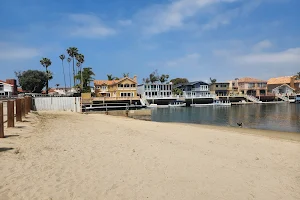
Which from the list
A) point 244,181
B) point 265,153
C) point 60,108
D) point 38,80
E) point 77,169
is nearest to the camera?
point 77,169

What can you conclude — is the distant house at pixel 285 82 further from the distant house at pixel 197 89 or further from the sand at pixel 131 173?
the sand at pixel 131 173

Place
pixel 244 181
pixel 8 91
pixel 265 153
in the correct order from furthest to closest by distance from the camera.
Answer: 1. pixel 8 91
2. pixel 265 153
3. pixel 244 181

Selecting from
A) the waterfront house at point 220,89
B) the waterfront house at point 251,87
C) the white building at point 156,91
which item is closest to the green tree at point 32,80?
the white building at point 156,91

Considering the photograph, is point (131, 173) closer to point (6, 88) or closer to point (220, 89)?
point (6, 88)

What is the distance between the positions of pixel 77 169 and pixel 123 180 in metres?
1.47

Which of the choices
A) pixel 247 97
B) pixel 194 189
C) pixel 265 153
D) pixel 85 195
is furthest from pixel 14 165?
pixel 247 97

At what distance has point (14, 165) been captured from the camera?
6223 millimetres

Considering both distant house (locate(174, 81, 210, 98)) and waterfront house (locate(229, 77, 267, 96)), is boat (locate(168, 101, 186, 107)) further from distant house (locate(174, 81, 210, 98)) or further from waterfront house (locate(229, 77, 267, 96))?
waterfront house (locate(229, 77, 267, 96))

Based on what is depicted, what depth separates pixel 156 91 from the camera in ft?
288

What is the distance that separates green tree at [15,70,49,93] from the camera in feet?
236

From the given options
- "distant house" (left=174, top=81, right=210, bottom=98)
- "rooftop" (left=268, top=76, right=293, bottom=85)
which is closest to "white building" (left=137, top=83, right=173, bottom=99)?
"distant house" (left=174, top=81, right=210, bottom=98)

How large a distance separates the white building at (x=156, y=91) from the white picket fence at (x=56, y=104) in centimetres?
5153

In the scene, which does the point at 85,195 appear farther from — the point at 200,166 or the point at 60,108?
the point at 60,108

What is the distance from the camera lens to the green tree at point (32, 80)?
236 feet
